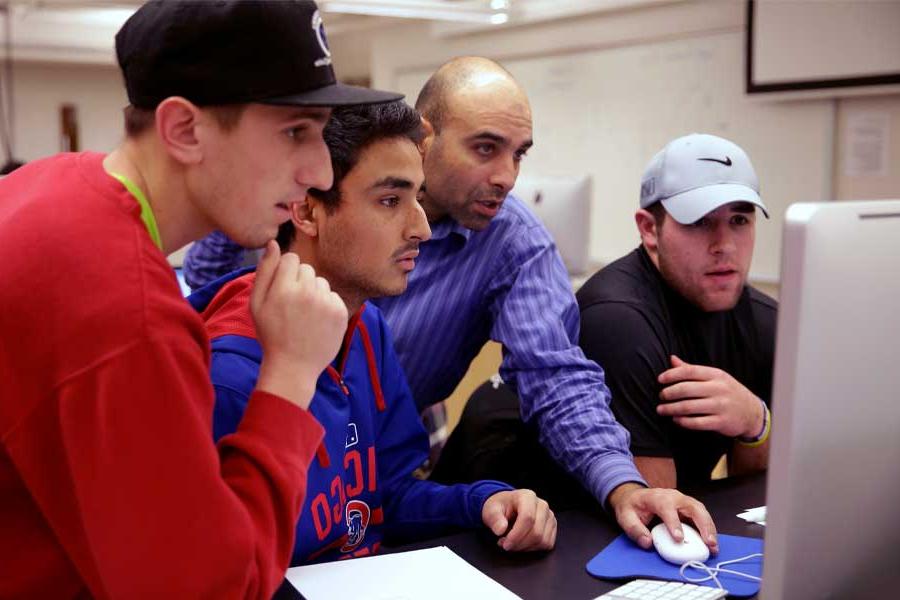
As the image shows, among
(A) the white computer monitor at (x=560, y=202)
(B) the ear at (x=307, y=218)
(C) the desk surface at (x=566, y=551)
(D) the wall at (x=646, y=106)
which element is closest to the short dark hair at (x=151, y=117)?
(B) the ear at (x=307, y=218)

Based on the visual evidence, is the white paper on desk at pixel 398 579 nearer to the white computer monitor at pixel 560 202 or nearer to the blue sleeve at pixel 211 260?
the blue sleeve at pixel 211 260

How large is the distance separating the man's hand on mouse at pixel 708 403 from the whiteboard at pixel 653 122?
3012mm

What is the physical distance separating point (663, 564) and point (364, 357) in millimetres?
532

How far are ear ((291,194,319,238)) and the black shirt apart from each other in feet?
2.15

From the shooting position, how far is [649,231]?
1.95 metres

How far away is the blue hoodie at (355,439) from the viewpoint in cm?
120

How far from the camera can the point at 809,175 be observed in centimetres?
438

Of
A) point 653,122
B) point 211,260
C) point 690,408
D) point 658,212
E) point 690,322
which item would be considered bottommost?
point 690,408

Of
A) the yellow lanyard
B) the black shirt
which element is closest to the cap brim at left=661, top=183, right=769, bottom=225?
the black shirt

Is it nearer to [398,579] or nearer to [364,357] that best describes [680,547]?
[398,579]

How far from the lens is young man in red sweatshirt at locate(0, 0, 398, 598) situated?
75 cm

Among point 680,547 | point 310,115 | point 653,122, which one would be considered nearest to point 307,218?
point 310,115

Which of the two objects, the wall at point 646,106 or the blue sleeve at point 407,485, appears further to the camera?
the wall at point 646,106

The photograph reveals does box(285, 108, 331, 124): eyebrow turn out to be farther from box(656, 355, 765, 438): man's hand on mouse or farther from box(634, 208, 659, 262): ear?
box(634, 208, 659, 262): ear
